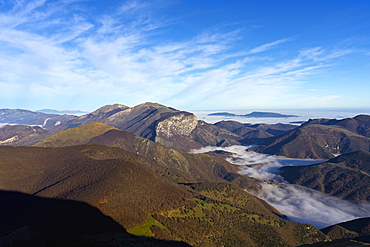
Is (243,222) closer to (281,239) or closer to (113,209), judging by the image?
(281,239)

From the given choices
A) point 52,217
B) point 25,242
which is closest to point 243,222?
point 52,217

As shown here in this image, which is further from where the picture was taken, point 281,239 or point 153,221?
point 281,239

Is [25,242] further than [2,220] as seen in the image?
No

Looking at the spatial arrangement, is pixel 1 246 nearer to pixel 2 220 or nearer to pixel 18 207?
pixel 2 220

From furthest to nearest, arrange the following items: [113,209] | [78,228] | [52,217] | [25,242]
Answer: [113,209], [52,217], [78,228], [25,242]

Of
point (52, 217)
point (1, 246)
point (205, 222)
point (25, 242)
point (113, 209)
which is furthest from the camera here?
point (205, 222)

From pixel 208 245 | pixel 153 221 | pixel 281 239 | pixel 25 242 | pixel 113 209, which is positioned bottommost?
pixel 281 239

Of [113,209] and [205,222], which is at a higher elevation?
[113,209]

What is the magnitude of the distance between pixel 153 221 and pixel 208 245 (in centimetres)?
4082

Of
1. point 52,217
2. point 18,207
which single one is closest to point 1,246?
point 52,217

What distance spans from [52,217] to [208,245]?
338ft

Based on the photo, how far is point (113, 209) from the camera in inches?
6225

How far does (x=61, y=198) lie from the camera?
18638 centimetres

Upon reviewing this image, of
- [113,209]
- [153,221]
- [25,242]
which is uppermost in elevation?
[25,242]
